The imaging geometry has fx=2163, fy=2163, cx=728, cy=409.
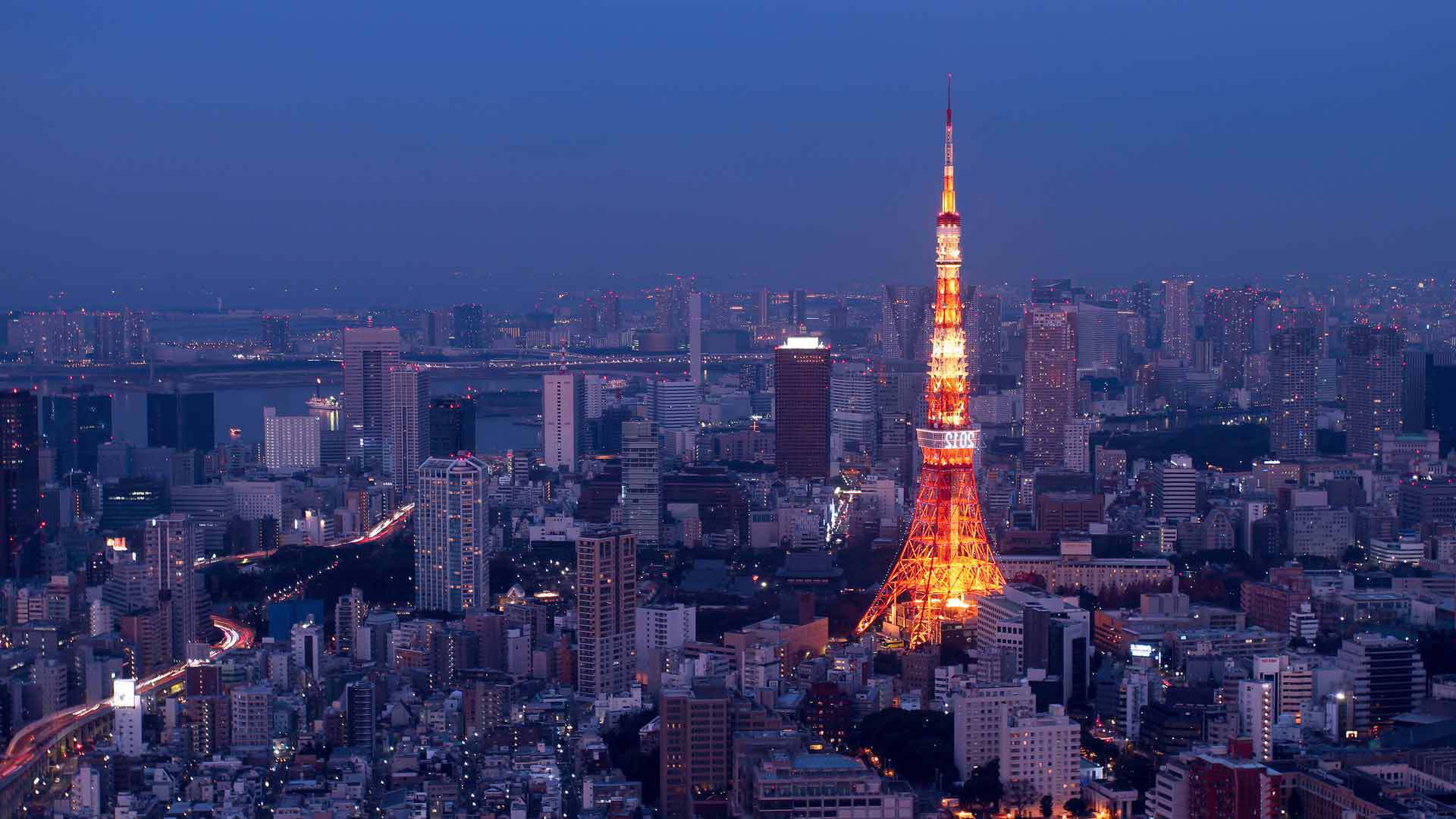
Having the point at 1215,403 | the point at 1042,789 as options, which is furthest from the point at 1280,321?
the point at 1042,789

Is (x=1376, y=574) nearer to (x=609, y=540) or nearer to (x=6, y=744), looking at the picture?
(x=609, y=540)

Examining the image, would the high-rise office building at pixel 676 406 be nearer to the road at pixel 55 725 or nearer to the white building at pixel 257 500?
the white building at pixel 257 500

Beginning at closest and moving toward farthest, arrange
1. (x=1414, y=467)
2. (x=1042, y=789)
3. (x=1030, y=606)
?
(x=1042, y=789)
(x=1030, y=606)
(x=1414, y=467)

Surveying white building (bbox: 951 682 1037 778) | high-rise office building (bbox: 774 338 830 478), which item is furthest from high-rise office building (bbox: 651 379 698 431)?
white building (bbox: 951 682 1037 778)

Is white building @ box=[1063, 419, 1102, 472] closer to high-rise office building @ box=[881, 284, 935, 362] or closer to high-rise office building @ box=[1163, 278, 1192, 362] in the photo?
high-rise office building @ box=[881, 284, 935, 362]

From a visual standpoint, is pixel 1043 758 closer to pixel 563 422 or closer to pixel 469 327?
pixel 563 422

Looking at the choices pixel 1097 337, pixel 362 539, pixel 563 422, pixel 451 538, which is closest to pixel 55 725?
pixel 451 538

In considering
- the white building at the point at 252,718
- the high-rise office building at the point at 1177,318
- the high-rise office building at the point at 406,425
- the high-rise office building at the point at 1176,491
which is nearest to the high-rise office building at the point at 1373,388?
the high-rise office building at the point at 1176,491
